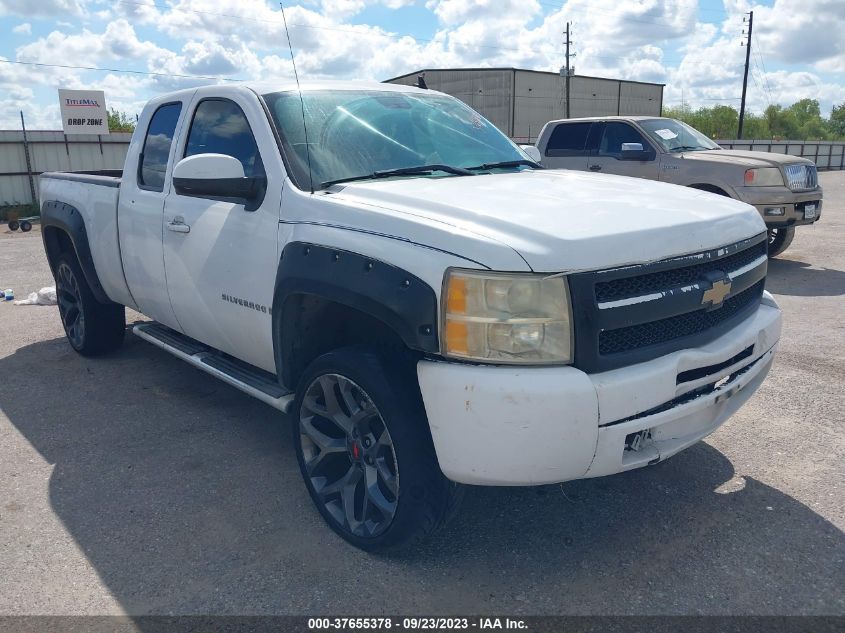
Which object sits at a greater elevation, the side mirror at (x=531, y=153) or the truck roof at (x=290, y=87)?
the truck roof at (x=290, y=87)

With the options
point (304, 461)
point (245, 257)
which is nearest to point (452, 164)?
point (245, 257)

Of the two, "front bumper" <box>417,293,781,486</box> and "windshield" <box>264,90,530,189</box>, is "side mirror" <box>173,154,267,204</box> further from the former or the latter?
"front bumper" <box>417,293,781,486</box>

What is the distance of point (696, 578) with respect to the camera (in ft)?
9.18

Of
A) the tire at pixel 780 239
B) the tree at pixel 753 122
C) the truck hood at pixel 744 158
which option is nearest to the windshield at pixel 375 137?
the truck hood at pixel 744 158

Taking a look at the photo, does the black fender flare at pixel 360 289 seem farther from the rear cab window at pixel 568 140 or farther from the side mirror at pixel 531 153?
the rear cab window at pixel 568 140

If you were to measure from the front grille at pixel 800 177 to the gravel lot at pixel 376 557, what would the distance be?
16.8 ft

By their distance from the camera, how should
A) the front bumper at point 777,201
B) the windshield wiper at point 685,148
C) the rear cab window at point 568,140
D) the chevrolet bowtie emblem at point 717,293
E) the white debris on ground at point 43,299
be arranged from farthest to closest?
the rear cab window at point 568,140 < the windshield wiper at point 685,148 < the front bumper at point 777,201 < the white debris on ground at point 43,299 < the chevrolet bowtie emblem at point 717,293

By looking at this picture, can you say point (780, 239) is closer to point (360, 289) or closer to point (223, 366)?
point (223, 366)

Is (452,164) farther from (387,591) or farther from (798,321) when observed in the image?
(798,321)

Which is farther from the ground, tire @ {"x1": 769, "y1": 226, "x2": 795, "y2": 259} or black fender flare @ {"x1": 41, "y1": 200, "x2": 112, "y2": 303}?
black fender flare @ {"x1": 41, "y1": 200, "x2": 112, "y2": 303}

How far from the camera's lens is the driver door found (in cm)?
341

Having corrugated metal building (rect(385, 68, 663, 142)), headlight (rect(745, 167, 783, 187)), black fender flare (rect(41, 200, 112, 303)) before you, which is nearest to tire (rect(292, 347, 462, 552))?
black fender flare (rect(41, 200, 112, 303))

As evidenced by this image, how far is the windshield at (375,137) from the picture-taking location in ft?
11.4

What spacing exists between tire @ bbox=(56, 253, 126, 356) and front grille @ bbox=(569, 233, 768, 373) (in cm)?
437
